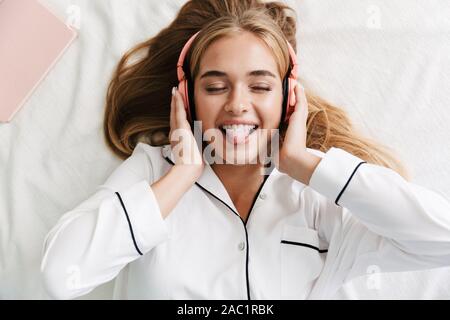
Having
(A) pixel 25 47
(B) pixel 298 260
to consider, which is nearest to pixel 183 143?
(B) pixel 298 260

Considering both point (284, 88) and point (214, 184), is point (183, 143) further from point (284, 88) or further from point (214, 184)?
point (284, 88)

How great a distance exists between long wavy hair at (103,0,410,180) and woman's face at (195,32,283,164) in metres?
0.29

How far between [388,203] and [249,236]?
309mm

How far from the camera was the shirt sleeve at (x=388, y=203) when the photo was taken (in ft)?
3.49

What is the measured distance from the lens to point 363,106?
1.48 m

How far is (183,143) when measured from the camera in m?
1.17

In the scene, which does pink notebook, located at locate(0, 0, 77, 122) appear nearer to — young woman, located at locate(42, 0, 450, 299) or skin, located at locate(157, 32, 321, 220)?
young woman, located at locate(42, 0, 450, 299)

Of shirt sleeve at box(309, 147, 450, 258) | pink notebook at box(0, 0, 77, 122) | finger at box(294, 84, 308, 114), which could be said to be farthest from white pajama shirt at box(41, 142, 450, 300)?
pink notebook at box(0, 0, 77, 122)

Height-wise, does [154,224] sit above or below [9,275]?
above

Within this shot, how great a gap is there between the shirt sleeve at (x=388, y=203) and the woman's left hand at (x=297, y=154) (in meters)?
0.02

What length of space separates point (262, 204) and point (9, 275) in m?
0.67
